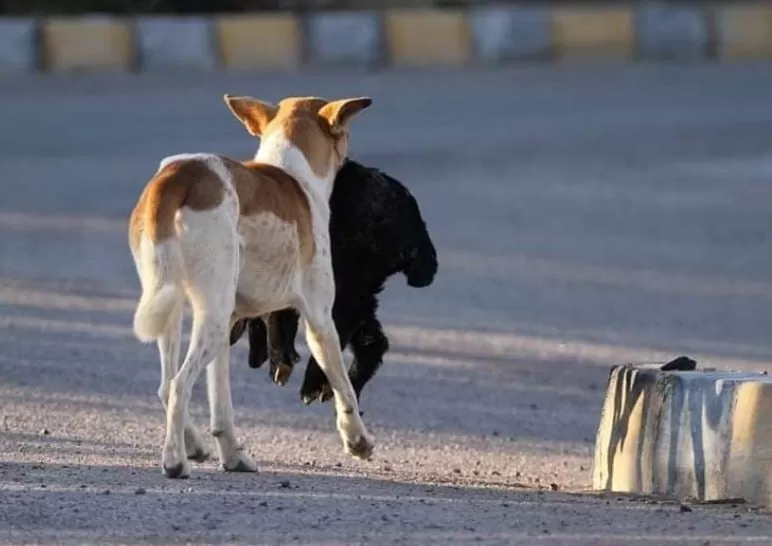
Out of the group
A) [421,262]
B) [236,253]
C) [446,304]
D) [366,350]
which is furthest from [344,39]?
[236,253]

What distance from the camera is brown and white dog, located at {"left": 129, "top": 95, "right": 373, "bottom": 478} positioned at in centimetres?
728

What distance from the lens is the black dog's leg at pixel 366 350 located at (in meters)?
8.75

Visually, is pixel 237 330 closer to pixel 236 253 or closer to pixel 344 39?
pixel 236 253

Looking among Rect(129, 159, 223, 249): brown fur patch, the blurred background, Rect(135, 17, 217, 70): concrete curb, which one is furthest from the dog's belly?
Rect(135, 17, 217, 70): concrete curb

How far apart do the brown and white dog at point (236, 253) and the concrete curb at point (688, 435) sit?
3.25 ft

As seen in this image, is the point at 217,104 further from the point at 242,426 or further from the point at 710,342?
the point at 242,426

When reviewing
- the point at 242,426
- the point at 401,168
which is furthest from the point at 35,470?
the point at 401,168

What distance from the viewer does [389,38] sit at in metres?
26.2

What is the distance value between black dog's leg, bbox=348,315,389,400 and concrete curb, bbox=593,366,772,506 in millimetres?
1157

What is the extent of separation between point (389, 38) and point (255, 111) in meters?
17.8

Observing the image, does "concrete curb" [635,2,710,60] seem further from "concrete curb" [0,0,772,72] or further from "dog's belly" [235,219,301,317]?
"dog's belly" [235,219,301,317]

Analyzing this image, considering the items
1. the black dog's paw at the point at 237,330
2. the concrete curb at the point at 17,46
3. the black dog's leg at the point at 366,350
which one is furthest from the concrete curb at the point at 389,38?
the black dog's paw at the point at 237,330

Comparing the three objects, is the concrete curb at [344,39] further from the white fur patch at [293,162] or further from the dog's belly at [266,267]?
the dog's belly at [266,267]

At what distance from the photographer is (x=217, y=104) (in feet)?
76.5
